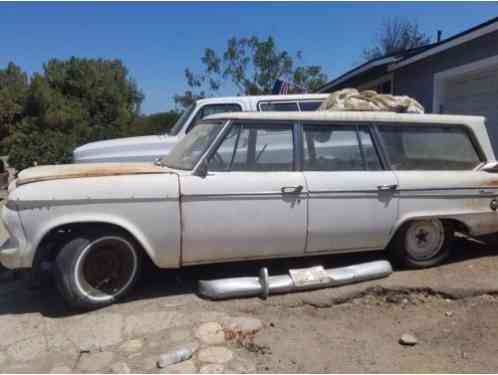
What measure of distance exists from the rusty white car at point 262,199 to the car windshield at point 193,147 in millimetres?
18

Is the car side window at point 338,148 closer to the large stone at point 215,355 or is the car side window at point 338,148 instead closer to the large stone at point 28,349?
the large stone at point 215,355

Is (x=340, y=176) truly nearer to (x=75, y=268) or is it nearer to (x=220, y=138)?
(x=220, y=138)

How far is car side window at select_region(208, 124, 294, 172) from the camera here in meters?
3.74

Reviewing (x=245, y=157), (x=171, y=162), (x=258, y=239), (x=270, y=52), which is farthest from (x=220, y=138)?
(x=270, y=52)

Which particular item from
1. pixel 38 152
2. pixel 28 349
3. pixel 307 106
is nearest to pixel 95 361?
pixel 28 349

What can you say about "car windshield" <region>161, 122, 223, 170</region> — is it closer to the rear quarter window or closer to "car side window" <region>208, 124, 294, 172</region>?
"car side window" <region>208, 124, 294, 172</region>

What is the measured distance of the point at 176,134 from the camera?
6742 mm

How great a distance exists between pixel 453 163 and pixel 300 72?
51.0 feet

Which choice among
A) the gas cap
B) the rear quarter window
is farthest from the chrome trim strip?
the gas cap

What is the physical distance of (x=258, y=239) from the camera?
3.78 meters

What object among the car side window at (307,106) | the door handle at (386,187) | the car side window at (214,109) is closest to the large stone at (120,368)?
the door handle at (386,187)

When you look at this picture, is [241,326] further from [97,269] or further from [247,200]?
[97,269]

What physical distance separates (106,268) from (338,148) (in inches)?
95.0

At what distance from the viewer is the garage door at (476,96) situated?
7.45 metres
